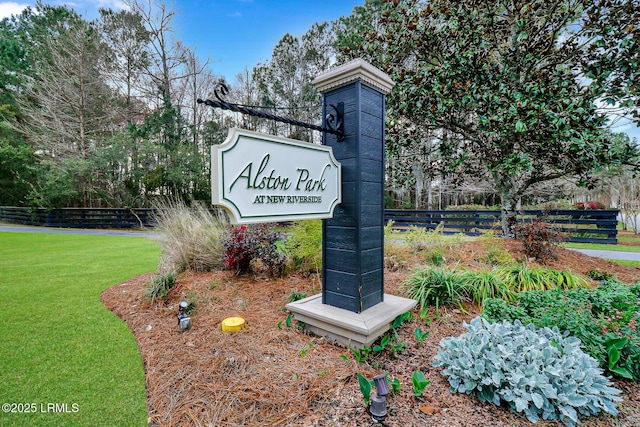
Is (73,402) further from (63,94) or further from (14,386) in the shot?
(63,94)

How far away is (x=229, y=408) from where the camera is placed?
147 cm

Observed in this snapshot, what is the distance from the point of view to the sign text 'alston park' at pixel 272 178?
59.3 inches

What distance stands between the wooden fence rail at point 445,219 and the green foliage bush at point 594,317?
266cm

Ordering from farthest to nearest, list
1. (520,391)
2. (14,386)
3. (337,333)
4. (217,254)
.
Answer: (217,254)
(337,333)
(14,386)
(520,391)

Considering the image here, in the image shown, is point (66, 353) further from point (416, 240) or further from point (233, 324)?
point (416, 240)

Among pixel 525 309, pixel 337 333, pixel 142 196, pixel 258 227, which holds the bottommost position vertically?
pixel 337 333

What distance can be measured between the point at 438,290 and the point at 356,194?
4.37 ft

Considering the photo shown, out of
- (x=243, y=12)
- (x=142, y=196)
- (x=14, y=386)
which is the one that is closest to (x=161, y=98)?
(x=142, y=196)

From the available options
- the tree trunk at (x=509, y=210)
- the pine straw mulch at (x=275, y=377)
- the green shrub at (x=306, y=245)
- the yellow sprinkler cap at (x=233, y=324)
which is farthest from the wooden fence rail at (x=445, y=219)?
the yellow sprinkler cap at (x=233, y=324)

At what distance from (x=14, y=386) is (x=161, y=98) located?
14.5m

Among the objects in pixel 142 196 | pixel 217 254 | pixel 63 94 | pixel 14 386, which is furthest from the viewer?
pixel 142 196

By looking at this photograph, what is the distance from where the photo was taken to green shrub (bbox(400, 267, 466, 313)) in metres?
2.62

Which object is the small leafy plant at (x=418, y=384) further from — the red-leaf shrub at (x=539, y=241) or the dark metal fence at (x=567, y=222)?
the dark metal fence at (x=567, y=222)

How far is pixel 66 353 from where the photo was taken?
7.13 ft
